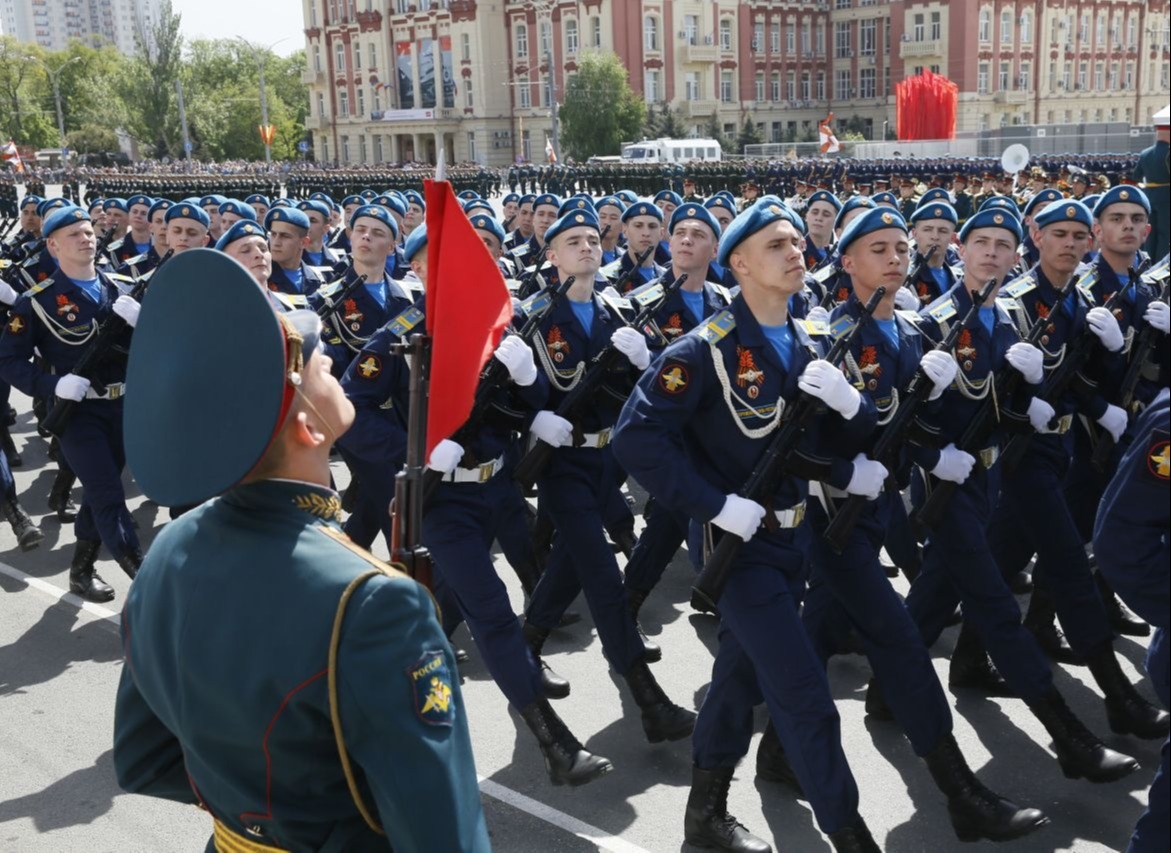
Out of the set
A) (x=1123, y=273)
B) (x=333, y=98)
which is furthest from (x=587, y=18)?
(x=1123, y=273)

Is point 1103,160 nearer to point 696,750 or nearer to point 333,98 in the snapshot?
point 696,750

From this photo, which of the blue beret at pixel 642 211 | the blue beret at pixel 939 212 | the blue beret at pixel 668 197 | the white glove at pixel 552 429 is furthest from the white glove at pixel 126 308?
the blue beret at pixel 668 197

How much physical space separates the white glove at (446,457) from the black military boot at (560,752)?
943 mm

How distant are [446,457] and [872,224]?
1.87 meters

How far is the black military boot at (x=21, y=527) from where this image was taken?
7.73m

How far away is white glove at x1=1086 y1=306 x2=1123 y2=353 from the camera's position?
554cm

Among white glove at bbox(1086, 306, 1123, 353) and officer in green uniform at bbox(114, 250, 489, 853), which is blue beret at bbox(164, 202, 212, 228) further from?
officer in green uniform at bbox(114, 250, 489, 853)

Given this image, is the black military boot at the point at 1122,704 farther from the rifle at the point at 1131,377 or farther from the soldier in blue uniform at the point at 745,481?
the soldier in blue uniform at the point at 745,481

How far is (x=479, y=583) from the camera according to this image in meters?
4.71

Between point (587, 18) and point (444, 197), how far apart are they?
69.8m

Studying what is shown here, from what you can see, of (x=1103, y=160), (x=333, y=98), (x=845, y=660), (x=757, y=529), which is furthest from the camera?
(x=333, y=98)

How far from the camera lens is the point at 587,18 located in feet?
227

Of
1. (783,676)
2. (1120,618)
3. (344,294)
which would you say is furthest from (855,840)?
(344,294)

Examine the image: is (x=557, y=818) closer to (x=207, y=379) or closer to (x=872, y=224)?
(x=872, y=224)
